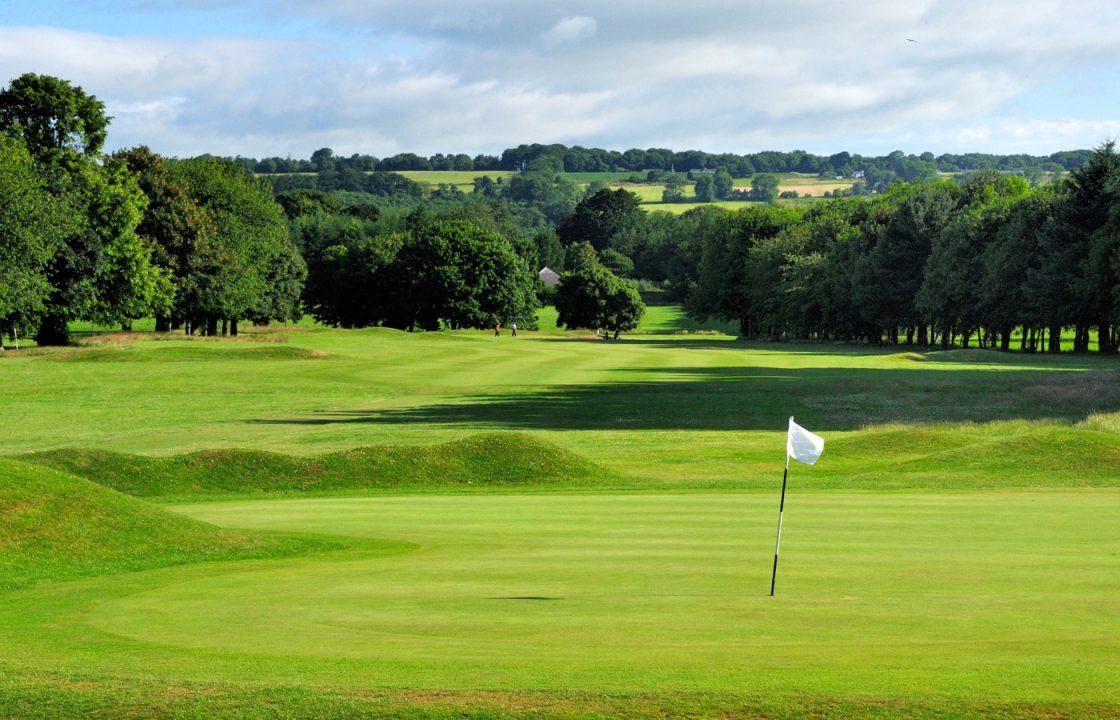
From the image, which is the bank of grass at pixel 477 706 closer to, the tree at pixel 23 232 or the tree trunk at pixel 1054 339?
the tree at pixel 23 232

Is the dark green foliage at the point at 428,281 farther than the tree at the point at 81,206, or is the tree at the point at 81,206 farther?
the dark green foliage at the point at 428,281

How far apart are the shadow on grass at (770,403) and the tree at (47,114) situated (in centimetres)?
3942

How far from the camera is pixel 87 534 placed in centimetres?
1650

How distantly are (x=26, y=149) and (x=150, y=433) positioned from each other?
139 feet

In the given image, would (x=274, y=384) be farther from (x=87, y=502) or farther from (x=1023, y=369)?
(x=87, y=502)

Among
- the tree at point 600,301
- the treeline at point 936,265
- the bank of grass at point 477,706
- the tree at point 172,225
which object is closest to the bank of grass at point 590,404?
the tree at point 172,225

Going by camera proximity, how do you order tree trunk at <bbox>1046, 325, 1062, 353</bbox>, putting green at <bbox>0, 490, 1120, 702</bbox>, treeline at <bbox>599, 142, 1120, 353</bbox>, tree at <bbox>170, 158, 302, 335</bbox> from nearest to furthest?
putting green at <bbox>0, 490, 1120, 702</bbox>
treeline at <bbox>599, 142, 1120, 353</bbox>
tree at <bbox>170, 158, 302, 335</bbox>
tree trunk at <bbox>1046, 325, 1062, 353</bbox>

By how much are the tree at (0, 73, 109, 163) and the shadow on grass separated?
129 ft

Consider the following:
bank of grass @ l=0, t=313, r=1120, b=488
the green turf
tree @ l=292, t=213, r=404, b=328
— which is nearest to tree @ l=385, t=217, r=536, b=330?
tree @ l=292, t=213, r=404, b=328

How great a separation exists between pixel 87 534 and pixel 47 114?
7369 cm

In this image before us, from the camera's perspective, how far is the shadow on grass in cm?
4766

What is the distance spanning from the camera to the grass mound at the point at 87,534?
15.4 meters

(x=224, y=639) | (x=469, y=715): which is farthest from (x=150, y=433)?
(x=469, y=715)

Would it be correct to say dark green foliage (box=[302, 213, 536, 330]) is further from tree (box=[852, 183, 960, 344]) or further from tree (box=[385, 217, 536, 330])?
tree (box=[852, 183, 960, 344])
